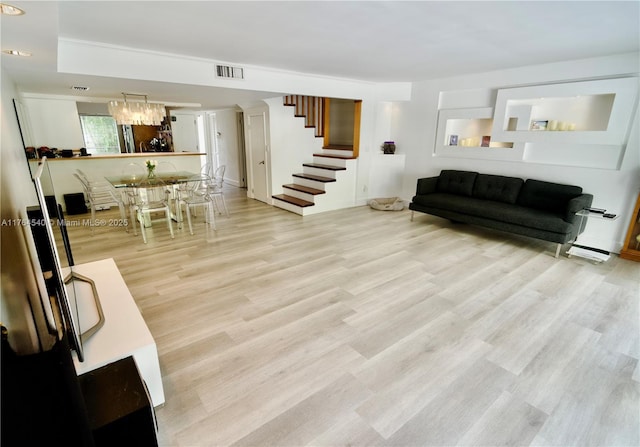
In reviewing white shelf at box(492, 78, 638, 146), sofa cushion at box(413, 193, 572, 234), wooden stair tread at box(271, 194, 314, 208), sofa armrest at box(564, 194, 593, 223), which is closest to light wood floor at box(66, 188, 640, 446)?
sofa cushion at box(413, 193, 572, 234)

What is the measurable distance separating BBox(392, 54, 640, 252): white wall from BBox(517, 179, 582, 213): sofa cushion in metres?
0.23

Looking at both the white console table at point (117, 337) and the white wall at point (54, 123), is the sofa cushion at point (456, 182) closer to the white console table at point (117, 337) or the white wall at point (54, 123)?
the white console table at point (117, 337)

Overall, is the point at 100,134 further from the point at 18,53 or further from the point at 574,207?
the point at 574,207

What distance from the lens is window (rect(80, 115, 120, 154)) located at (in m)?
8.04

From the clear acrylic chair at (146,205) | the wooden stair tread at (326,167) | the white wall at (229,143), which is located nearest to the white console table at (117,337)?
the clear acrylic chair at (146,205)

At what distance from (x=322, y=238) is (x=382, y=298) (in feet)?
5.92

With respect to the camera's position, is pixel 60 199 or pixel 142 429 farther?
pixel 60 199

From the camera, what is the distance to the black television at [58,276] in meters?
1.15

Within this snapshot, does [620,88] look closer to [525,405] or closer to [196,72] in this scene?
[525,405]

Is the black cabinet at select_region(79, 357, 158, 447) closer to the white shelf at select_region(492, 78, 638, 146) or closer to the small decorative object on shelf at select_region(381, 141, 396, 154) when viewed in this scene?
the white shelf at select_region(492, 78, 638, 146)

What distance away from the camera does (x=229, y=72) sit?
13.5 feet

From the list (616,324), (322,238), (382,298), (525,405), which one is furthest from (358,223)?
(525,405)

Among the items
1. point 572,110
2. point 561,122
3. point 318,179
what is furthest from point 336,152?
point 572,110

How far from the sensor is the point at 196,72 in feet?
12.8
